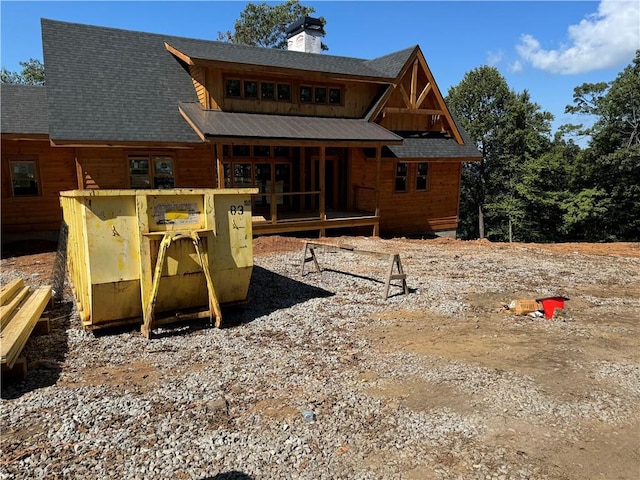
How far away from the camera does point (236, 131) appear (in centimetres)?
1377

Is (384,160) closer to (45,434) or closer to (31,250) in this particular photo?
(31,250)

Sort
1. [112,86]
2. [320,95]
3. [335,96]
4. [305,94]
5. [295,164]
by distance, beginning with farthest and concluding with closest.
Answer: [335,96] < [295,164] < [320,95] < [305,94] < [112,86]

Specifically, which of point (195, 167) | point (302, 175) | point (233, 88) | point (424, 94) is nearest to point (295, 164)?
point (302, 175)

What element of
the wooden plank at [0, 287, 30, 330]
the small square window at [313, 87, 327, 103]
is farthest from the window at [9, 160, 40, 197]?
the small square window at [313, 87, 327, 103]

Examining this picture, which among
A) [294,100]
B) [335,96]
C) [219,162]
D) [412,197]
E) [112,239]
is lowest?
[112,239]

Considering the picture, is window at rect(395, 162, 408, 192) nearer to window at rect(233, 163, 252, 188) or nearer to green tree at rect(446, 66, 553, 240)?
window at rect(233, 163, 252, 188)

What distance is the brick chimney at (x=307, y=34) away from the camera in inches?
845

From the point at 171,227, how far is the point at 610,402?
601 centimetres

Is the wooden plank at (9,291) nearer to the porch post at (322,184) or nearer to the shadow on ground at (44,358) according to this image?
the shadow on ground at (44,358)

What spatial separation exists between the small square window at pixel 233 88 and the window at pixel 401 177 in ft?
24.4

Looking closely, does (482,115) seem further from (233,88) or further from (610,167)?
(233,88)

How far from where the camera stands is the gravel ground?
3.77 metres

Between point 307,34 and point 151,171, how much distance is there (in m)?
11.5

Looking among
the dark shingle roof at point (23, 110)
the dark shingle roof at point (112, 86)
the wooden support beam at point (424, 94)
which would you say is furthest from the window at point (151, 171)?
the wooden support beam at point (424, 94)
